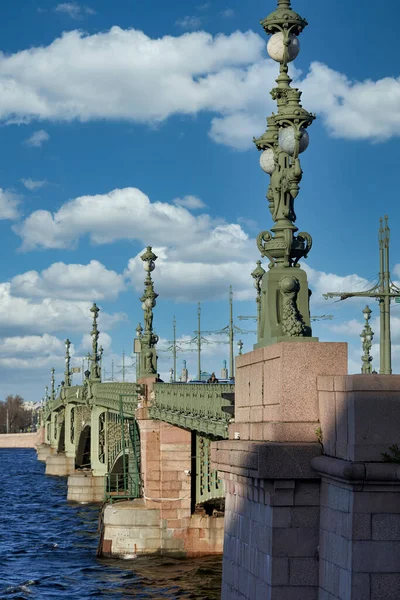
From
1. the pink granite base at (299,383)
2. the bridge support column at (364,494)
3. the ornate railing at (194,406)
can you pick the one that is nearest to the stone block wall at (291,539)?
the bridge support column at (364,494)

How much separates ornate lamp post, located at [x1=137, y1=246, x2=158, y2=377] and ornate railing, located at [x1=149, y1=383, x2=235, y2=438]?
6.48 feet

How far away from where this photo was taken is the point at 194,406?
3319cm

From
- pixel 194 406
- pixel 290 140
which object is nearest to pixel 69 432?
pixel 194 406

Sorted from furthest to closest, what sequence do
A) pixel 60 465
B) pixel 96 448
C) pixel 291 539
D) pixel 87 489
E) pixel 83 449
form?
pixel 60 465 → pixel 83 449 → pixel 96 448 → pixel 87 489 → pixel 291 539

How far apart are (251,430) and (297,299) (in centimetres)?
176

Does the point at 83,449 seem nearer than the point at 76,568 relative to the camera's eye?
No

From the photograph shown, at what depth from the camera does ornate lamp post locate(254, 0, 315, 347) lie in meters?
13.7

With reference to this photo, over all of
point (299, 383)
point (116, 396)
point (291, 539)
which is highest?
point (116, 396)

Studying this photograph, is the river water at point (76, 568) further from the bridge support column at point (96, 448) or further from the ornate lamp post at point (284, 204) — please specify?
the ornate lamp post at point (284, 204)

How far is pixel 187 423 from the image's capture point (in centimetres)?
Answer: 3378

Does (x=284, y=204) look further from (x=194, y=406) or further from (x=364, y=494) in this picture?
(x=194, y=406)

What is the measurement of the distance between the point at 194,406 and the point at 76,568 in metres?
12.0

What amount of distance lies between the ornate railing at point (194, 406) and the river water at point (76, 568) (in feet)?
16.2

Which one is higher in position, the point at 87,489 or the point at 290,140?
the point at 290,140
